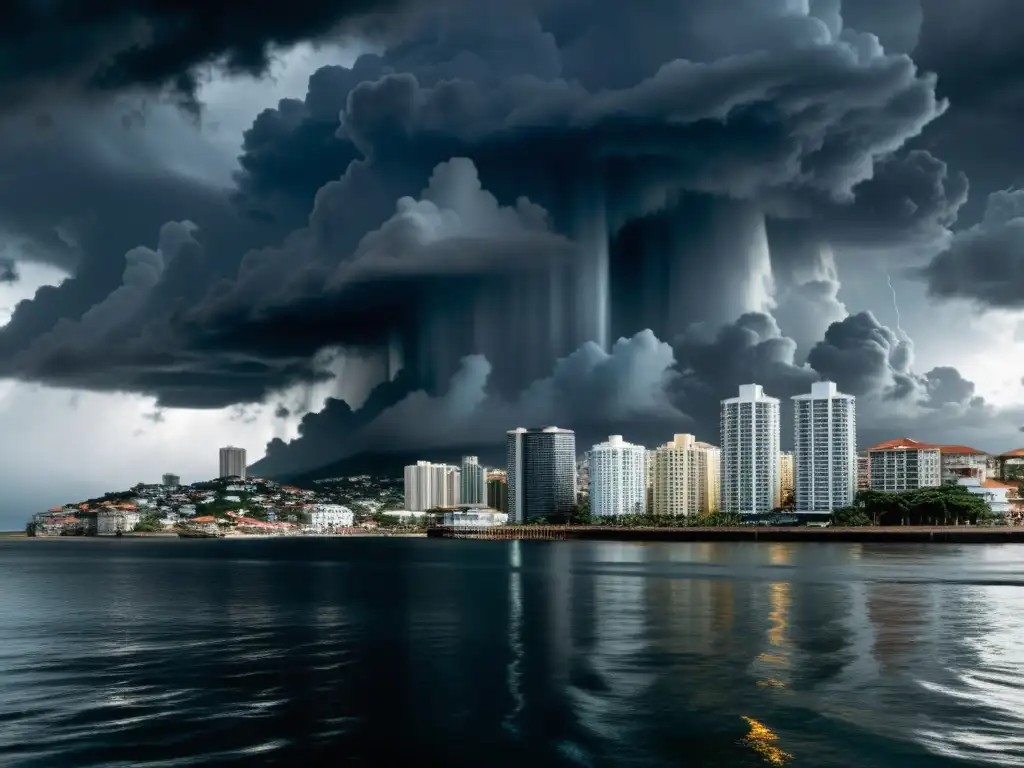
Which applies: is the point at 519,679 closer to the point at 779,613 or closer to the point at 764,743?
the point at 764,743

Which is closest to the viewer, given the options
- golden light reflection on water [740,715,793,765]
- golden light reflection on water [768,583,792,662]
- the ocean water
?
golden light reflection on water [740,715,793,765]

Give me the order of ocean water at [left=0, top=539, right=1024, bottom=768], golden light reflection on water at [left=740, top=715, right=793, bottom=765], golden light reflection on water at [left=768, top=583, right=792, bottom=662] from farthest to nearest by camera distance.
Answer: golden light reflection on water at [left=768, top=583, right=792, bottom=662], ocean water at [left=0, top=539, right=1024, bottom=768], golden light reflection on water at [left=740, top=715, right=793, bottom=765]

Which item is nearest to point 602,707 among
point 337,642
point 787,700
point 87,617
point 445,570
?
point 787,700

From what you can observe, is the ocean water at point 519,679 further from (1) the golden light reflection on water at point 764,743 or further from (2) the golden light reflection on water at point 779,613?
(2) the golden light reflection on water at point 779,613

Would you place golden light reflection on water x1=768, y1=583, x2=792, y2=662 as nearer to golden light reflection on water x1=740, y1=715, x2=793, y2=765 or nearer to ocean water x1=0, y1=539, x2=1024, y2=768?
ocean water x1=0, y1=539, x2=1024, y2=768

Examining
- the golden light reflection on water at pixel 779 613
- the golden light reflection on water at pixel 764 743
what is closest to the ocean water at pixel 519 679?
the golden light reflection on water at pixel 764 743

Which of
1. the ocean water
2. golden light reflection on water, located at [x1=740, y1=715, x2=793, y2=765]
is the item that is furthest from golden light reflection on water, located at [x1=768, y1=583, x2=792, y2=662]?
golden light reflection on water, located at [x1=740, y1=715, x2=793, y2=765]

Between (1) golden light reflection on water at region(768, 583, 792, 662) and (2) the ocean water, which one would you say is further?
(1) golden light reflection on water at region(768, 583, 792, 662)
